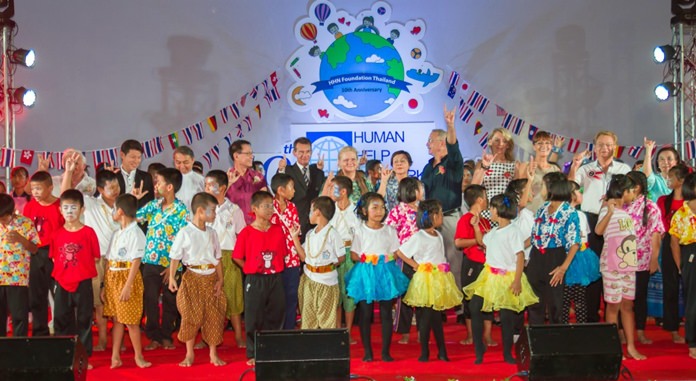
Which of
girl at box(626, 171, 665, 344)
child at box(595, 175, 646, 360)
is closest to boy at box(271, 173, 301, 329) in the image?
child at box(595, 175, 646, 360)

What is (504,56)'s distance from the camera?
10375 mm

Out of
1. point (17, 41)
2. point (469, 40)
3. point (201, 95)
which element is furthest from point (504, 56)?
point (17, 41)

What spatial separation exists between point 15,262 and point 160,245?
3.26 feet

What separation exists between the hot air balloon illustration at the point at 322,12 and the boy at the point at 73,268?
5.51 m

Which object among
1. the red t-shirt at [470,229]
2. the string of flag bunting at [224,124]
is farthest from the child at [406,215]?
the string of flag bunting at [224,124]

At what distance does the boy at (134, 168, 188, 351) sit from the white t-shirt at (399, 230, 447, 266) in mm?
1650

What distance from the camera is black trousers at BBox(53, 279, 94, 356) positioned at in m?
5.38

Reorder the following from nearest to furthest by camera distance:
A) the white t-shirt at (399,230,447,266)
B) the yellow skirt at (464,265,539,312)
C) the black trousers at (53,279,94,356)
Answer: the yellow skirt at (464,265,539,312) → the black trousers at (53,279,94,356) → the white t-shirt at (399,230,447,266)

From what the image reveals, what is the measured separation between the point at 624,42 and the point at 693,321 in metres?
5.76

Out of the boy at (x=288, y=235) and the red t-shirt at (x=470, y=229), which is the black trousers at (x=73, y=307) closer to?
the boy at (x=288, y=235)

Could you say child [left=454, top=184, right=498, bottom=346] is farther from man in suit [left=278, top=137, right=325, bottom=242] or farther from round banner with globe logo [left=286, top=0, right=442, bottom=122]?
round banner with globe logo [left=286, top=0, right=442, bottom=122]

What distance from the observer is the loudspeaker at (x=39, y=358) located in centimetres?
443

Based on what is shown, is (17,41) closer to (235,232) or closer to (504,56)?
(235,232)

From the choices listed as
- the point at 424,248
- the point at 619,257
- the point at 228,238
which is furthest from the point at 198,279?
the point at 619,257
